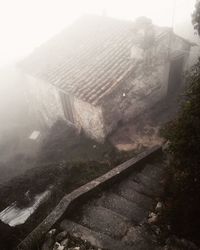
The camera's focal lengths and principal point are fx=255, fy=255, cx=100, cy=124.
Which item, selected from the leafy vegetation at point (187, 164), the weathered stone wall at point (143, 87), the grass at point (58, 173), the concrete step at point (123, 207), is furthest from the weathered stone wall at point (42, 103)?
the leafy vegetation at point (187, 164)

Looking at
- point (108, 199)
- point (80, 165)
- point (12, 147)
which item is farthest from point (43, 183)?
point (12, 147)

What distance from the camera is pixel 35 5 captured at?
138 ft

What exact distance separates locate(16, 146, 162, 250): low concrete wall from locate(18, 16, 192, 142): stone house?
307 cm

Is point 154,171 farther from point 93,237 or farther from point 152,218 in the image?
point 93,237

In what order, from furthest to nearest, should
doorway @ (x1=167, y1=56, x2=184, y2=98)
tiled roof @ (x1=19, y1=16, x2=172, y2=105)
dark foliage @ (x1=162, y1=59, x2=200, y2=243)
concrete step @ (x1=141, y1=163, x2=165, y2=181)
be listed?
doorway @ (x1=167, y1=56, x2=184, y2=98) → tiled roof @ (x1=19, y1=16, x2=172, y2=105) → concrete step @ (x1=141, y1=163, x2=165, y2=181) → dark foliage @ (x1=162, y1=59, x2=200, y2=243)

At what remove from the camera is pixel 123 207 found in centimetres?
637

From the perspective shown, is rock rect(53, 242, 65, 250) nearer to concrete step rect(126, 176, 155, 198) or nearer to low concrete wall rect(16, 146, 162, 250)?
low concrete wall rect(16, 146, 162, 250)

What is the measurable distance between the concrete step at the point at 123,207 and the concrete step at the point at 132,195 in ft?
0.54

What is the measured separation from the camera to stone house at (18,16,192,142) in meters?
10.3

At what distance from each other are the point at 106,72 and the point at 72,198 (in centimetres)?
630

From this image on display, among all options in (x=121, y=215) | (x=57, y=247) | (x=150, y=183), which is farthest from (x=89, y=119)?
(x=57, y=247)

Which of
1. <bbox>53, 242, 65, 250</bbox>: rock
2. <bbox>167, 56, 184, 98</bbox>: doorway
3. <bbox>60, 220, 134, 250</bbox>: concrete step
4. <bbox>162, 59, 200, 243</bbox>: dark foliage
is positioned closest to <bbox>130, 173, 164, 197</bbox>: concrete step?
<bbox>60, 220, 134, 250</bbox>: concrete step

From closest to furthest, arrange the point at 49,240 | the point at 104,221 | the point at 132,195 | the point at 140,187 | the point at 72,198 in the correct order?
1. the point at 49,240
2. the point at 104,221
3. the point at 72,198
4. the point at 132,195
5. the point at 140,187

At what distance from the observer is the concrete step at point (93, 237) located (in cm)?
513
